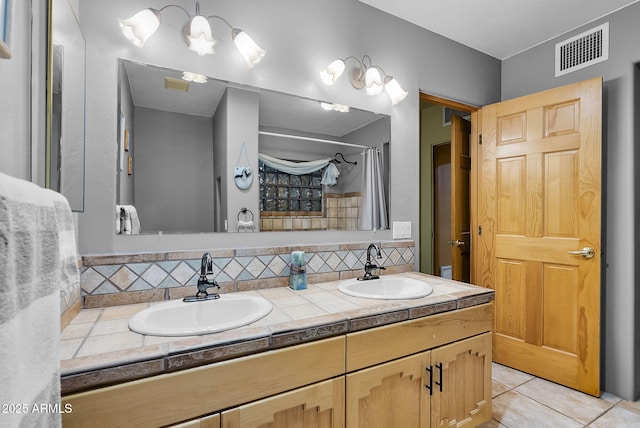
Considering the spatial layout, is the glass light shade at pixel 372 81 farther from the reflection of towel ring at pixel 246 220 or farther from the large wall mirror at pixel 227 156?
the reflection of towel ring at pixel 246 220

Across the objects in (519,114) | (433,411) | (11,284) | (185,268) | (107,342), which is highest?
(519,114)

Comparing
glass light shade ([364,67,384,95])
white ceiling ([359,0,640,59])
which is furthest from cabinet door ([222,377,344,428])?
white ceiling ([359,0,640,59])

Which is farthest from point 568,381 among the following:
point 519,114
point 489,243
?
point 519,114

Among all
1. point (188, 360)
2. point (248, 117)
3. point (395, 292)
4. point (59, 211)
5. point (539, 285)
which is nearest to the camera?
point (59, 211)

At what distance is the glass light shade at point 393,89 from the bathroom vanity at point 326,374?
3.98ft

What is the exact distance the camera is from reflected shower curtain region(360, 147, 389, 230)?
1.92 m

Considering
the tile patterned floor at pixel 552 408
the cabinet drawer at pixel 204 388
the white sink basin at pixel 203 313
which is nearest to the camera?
the cabinet drawer at pixel 204 388

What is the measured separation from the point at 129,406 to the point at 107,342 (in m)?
0.21

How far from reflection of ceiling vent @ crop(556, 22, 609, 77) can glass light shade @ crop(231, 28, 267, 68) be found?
2.23m

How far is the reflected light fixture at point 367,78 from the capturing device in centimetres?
174

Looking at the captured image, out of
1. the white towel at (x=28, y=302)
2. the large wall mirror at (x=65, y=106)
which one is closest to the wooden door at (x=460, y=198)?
the large wall mirror at (x=65, y=106)

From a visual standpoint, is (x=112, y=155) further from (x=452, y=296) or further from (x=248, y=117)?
(x=452, y=296)

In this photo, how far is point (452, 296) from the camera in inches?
55.1

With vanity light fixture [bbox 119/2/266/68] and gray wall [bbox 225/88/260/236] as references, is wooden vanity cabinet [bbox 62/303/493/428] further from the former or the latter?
vanity light fixture [bbox 119/2/266/68]
